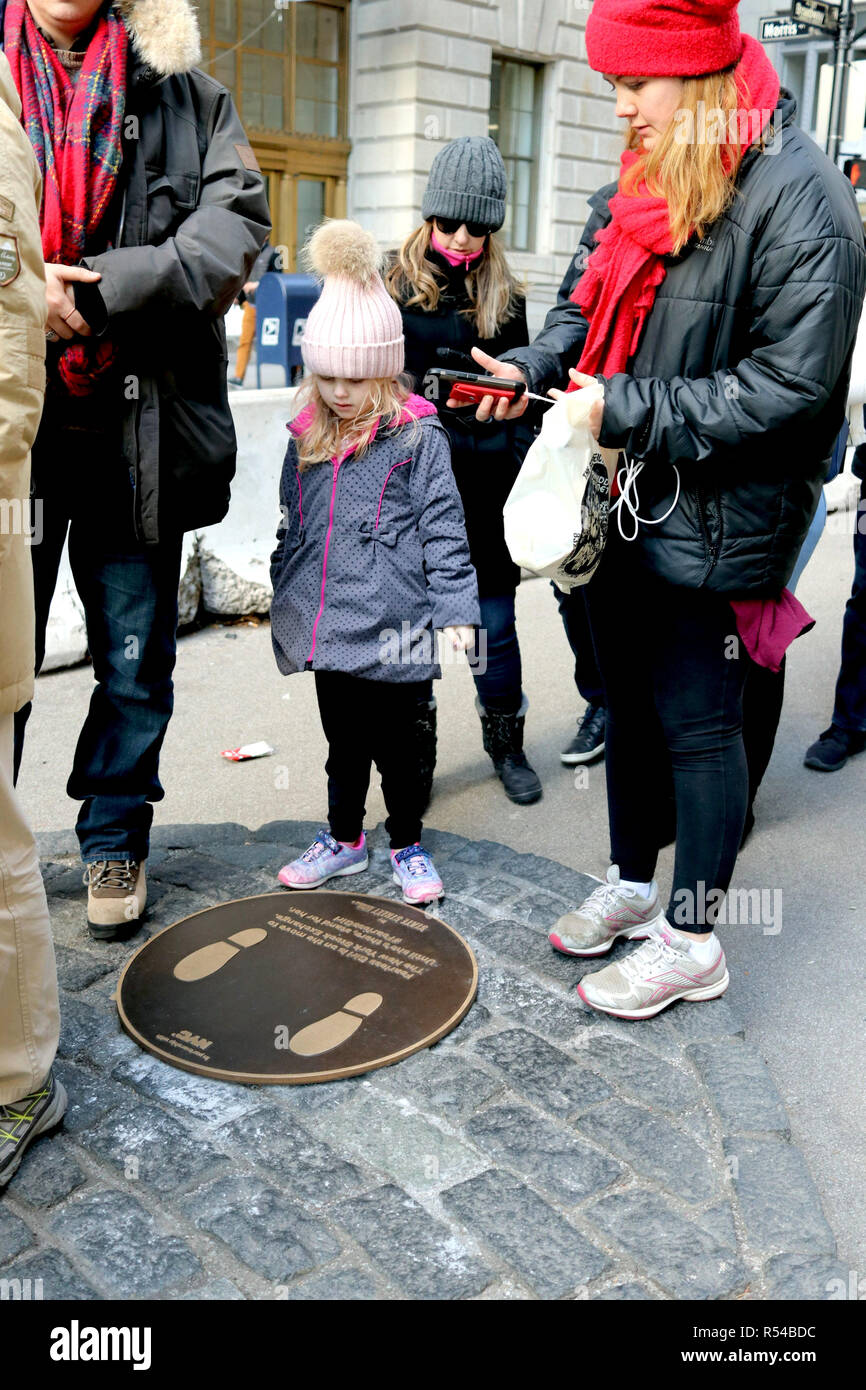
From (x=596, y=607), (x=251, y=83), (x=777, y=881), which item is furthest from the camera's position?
(x=251, y=83)

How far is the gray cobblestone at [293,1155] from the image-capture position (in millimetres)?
2309

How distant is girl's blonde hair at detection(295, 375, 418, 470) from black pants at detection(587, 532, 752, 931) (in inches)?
29.0

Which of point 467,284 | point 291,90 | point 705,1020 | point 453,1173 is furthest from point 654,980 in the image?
point 291,90

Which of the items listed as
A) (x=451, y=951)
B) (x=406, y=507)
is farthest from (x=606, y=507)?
(x=451, y=951)

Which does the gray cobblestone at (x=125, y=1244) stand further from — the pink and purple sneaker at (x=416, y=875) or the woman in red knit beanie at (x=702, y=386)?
the pink and purple sneaker at (x=416, y=875)

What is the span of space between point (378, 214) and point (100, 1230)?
16.9m

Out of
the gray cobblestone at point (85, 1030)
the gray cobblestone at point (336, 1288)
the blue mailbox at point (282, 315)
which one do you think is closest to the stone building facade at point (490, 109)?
the blue mailbox at point (282, 315)

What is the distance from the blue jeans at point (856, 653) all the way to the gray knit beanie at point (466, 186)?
165 cm

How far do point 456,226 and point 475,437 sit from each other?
24.8 inches

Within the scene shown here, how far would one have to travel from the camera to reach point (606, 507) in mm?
2660

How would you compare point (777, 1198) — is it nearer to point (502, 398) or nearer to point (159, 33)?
point (502, 398)

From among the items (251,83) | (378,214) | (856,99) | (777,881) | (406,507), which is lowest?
(777,881)

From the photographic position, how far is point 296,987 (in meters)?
2.94
